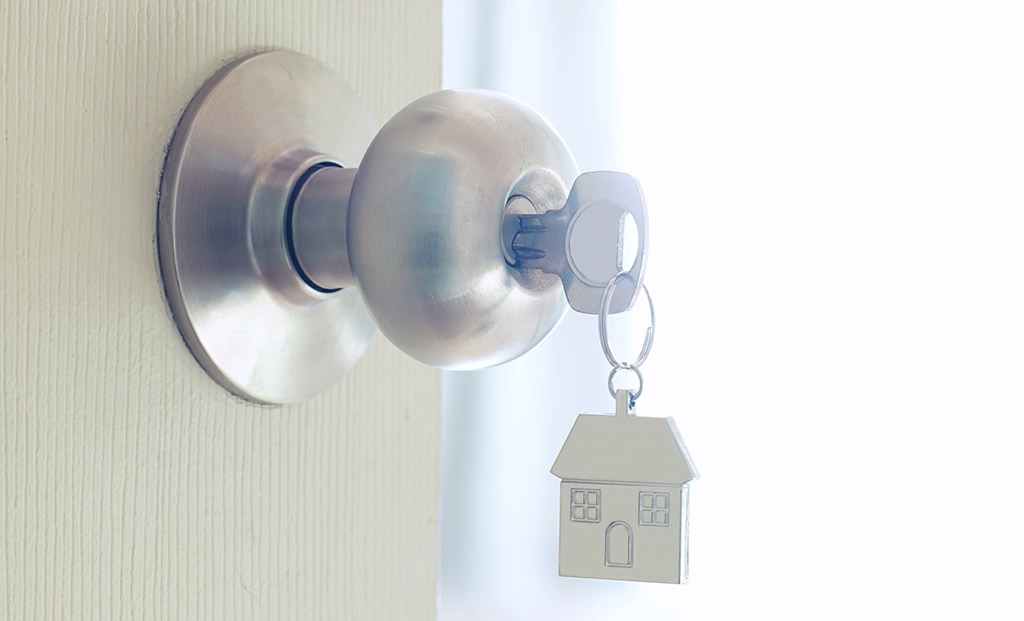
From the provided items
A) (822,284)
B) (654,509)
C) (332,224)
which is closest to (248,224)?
(332,224)

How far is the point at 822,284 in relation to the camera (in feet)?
3.84

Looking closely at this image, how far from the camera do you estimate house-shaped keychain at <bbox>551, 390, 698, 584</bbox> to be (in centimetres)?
24

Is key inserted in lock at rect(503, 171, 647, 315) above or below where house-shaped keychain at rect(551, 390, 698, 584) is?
above

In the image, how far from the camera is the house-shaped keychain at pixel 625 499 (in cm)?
24

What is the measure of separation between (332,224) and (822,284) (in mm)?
1010

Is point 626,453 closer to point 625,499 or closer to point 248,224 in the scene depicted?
point 625,499

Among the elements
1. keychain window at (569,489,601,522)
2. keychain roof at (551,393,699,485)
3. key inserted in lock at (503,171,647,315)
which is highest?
key inserted in lock at (503,171,647,315)

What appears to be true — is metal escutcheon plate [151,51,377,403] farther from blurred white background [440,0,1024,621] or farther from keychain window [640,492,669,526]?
blurred white background [440,0,1024,621]

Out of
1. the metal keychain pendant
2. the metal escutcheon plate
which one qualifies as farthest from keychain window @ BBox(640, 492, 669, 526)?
the metal escutcheon plate

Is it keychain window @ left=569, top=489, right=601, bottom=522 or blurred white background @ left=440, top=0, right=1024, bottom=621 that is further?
blurred white background @ left=440, top=0, right=1024, bottom=621

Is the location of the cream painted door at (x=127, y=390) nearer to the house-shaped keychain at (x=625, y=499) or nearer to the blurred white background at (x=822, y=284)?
the house-shaped keychain at (x=625, y=499)

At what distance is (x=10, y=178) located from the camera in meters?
0.20

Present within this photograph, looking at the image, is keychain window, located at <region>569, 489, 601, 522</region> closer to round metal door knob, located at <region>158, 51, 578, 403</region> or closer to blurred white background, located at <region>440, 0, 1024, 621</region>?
round metal door knob, located at <region>158, 51, 578, 403</region>

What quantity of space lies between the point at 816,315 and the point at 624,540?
3.27 feet
